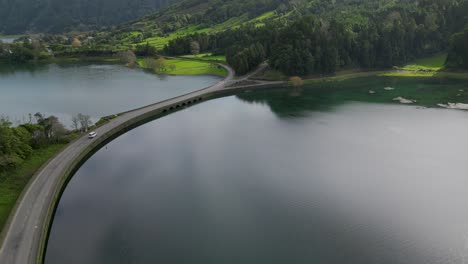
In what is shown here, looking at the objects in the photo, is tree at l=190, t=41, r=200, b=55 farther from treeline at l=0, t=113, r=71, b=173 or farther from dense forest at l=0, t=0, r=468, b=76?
treeline at l=0, t=113, r=71, b=173

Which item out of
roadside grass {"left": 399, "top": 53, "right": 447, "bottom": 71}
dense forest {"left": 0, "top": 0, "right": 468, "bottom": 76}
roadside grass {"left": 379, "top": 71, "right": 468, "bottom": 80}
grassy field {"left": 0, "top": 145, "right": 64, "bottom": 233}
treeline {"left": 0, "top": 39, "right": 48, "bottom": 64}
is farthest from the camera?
treeline {"left": 0, "top": 39, "right": 48, "bottom": 64}

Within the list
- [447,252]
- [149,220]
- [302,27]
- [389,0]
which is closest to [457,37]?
[302,27]

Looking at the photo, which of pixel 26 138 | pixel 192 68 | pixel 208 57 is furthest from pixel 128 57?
pixel 26 138

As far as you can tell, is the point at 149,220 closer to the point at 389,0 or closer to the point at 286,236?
the point at 286,236

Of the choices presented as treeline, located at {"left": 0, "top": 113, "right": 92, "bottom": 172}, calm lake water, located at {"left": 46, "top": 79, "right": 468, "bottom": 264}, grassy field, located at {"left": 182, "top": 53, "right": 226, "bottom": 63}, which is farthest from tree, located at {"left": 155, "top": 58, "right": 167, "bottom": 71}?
treeline, located at {"left": 0, "top": 113, "right": 92, "bottom": 172}

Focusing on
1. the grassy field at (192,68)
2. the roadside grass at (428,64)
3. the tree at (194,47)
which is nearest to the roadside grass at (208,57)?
the tree at (194,47)

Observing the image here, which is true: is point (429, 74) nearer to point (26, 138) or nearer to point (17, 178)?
point (26, 138)
